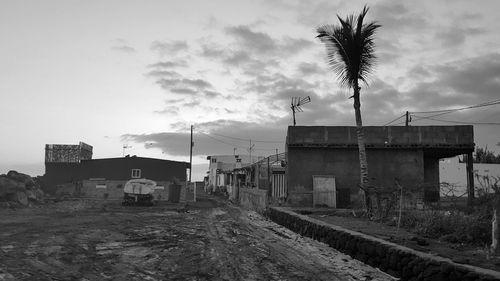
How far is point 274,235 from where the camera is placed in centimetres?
1850

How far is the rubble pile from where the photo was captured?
3784cm

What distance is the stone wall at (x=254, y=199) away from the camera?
30791 mm

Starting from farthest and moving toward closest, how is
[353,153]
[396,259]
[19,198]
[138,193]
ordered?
[138,193]
[19,198]
[353,153]
[396,259]

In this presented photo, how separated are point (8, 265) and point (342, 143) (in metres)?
23.6

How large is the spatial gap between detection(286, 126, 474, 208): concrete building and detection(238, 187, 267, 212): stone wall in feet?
5.66

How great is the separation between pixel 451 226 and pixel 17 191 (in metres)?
36.5

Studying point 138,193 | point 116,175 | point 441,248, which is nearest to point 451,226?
point 441,248

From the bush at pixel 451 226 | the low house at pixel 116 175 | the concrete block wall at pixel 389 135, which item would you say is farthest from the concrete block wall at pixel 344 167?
the low house at pixel 116 175

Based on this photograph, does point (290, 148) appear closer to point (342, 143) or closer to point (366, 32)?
point (342, 143)

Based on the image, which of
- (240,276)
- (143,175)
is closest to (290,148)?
(240,276)

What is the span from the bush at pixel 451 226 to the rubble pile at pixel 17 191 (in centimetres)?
3205

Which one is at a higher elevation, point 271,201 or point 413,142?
point 413,142

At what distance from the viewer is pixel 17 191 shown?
39.0 metres

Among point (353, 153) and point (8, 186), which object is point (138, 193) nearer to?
point (8, 186)
